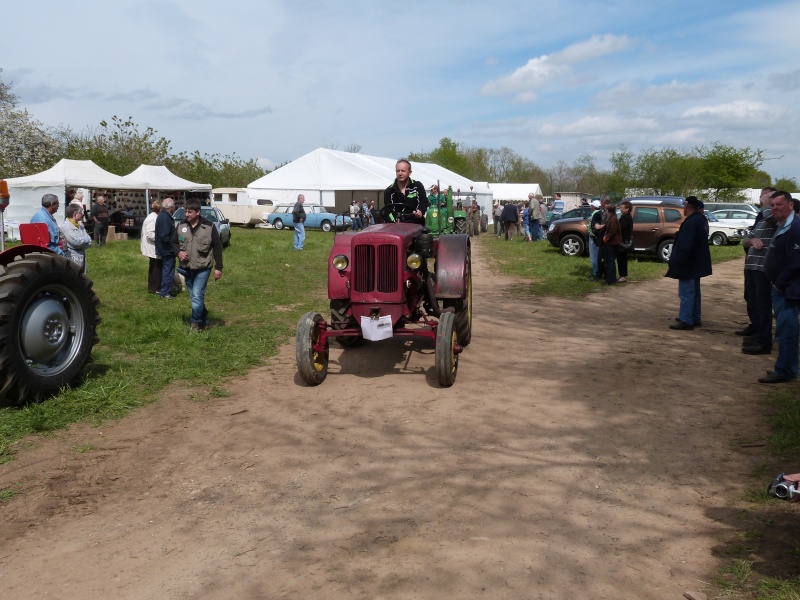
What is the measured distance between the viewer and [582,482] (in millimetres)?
4676

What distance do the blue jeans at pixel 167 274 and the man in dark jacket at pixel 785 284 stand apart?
939 centimetres

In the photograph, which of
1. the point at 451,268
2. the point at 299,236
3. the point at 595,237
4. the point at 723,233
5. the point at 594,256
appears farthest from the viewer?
the point at 723,233

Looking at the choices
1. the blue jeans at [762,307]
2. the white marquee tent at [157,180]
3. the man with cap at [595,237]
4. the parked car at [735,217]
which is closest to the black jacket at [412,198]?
the blue jeans at [762,307]

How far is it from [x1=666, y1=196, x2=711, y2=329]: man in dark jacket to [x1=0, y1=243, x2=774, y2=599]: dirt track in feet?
6.38

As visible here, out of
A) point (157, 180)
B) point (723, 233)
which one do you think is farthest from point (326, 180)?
point (723, 233)

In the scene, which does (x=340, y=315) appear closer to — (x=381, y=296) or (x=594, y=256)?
(x=381, y=296)

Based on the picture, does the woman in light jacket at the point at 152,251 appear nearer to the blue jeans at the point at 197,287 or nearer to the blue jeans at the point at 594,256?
the blue jeans at the point at 197,287

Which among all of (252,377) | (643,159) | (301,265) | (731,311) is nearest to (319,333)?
(252,377)

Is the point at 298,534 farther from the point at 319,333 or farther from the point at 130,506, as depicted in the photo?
the point at 319,333

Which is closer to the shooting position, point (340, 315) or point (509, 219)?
point (340, 315)

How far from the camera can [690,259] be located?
9711mm

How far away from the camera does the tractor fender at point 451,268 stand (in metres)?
7.53

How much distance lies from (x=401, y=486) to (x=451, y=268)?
135 inches

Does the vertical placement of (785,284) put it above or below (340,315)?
above
